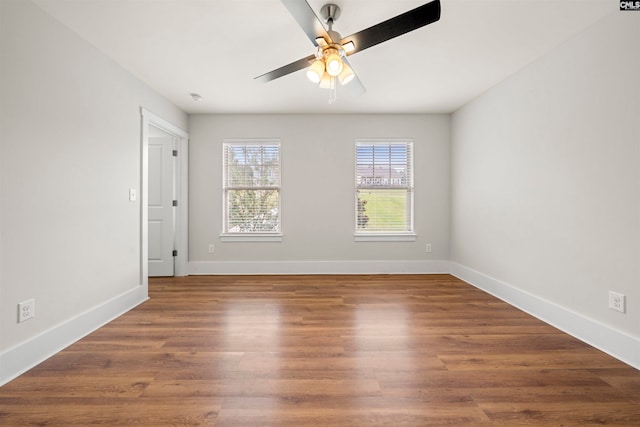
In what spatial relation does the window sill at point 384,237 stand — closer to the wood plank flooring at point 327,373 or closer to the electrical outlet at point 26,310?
the wood plank flooring at point 327,373

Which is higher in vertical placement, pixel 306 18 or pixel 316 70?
pixel 306 18

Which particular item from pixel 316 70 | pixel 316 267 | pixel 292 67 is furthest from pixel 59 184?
pixel 316 267

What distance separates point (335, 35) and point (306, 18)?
0.33 m

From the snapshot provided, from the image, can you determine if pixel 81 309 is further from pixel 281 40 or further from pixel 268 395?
pixel 281 40

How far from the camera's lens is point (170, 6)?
6.84 feet

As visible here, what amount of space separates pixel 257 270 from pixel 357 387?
316cm

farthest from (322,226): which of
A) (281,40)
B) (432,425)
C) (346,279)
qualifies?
A: (432,425)

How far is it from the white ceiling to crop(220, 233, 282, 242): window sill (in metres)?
2.00

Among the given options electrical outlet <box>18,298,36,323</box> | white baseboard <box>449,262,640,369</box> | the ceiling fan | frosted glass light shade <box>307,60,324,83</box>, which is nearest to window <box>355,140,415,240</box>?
white baseboard <box>449,262,640,369</box>

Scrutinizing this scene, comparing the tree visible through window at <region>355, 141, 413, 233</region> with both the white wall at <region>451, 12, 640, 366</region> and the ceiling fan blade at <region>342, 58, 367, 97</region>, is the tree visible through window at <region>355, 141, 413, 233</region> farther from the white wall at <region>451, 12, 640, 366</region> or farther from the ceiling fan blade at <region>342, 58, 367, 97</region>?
the ceiling fan blade at <region>342, 58, 367, 97</region>

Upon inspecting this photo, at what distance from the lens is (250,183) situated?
15.2 feet

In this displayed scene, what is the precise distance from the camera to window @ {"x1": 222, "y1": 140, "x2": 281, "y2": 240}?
4.63 m

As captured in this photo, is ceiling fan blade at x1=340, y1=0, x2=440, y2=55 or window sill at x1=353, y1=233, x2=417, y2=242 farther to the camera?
window sill at x1=353, y1=233, x2=417, y2=242

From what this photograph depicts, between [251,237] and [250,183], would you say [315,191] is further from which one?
[251,237]
